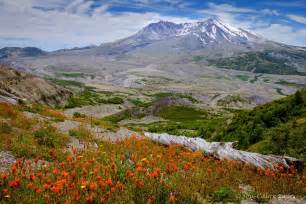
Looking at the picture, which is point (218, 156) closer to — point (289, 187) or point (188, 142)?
point (188, 142)

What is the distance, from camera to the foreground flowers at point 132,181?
8719 mm

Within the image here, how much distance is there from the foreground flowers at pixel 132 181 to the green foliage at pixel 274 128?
5406 millimetres

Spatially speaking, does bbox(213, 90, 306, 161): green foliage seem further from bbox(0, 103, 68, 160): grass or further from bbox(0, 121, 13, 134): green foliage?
bbox(0, 121, 13, 134): green foliage

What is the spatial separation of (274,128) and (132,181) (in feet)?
51.0

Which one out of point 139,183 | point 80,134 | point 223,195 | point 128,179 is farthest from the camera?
point 80,134

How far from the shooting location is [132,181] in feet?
32.4

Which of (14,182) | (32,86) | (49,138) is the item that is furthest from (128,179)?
(32,86)

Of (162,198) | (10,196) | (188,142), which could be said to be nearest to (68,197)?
(10,196)

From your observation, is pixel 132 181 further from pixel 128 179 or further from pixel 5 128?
pixel 5 128

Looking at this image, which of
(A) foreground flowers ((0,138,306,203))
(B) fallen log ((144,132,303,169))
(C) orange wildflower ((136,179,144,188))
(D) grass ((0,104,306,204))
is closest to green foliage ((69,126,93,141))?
(D) grass ((0,104,306,204))

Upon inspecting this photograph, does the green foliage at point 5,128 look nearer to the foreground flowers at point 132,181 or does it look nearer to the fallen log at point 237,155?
the foreground flowers at point 132,181

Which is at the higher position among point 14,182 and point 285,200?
point 14,182

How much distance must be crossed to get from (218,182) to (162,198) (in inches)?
107

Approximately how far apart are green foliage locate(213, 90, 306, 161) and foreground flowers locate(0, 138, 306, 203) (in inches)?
213
